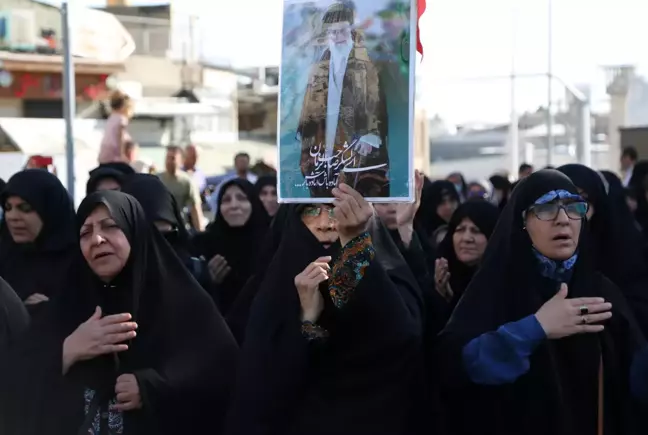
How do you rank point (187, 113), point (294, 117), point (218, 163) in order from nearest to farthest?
point (294, 117) < point (187, 113) < point (218, 163)

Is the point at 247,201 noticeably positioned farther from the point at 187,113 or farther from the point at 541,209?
the point at 187,113

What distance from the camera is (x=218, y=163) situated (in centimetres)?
2725

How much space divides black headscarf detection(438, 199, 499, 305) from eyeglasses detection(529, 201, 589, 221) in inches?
52.6

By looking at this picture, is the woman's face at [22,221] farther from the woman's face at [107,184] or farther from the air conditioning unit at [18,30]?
the air conditioning unit at [18,30]

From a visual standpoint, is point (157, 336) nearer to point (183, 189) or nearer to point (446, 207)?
point (446, 207)

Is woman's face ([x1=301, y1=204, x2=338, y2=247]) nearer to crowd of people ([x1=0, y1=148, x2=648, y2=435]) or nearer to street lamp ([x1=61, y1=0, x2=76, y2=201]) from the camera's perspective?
crowd of people ([x1=0, y1=148, x2=648, y2=435])

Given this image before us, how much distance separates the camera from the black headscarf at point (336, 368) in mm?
3137

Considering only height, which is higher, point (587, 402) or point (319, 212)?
point (319, 212)

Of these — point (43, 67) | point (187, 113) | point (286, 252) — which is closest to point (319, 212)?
point (286, 252)

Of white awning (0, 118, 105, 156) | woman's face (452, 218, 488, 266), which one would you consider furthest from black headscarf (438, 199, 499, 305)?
white awning (0, 118, 105, 156)

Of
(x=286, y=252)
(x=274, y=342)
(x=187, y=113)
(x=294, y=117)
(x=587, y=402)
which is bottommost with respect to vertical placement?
(x=587, y=402)

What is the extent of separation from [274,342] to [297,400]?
0.20m

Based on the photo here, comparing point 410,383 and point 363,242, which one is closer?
point 363,242

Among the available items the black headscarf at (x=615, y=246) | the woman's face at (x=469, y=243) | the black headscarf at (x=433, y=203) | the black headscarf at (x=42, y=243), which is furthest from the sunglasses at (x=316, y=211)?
the black headscarf at (x=433, y=203)
